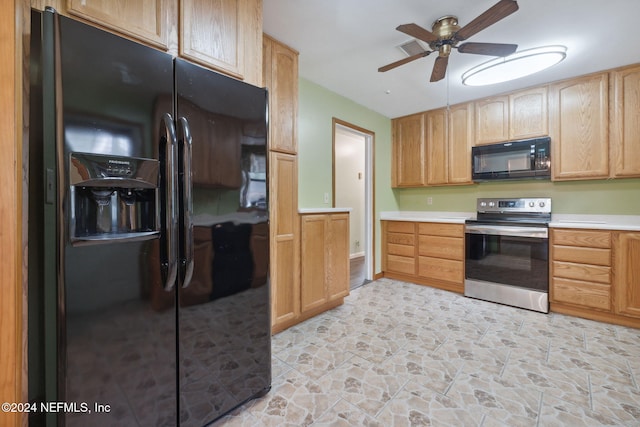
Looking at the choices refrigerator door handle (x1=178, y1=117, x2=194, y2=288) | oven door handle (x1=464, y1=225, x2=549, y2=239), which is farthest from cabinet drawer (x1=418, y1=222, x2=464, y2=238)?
refrigerator door handle (x1=178, y1=117, x2=194, y2=288)

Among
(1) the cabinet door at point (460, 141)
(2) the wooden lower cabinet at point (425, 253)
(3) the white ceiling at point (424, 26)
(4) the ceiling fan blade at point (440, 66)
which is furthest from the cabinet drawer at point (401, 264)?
(4) the ceiling fan blade at point (440, 66)

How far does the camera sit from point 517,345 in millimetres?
2156

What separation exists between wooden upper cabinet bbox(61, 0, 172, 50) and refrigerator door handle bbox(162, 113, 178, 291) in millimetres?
414

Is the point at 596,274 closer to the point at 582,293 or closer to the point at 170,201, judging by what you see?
the point at 582,293

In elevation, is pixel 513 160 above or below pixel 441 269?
above

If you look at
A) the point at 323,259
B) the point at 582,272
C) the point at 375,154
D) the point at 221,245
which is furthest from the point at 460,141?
the point at 221,245

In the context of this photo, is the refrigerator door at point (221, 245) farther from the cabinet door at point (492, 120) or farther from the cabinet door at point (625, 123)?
the cabinet door at point (625, 123)

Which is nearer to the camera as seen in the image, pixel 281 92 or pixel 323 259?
pixel 281 92

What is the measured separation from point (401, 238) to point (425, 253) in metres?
0.39

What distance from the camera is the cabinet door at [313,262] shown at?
253cm

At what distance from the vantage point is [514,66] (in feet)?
8.41

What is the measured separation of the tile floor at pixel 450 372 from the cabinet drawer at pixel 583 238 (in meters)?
0.74

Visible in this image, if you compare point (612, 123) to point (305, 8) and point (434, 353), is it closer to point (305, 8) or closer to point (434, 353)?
point (434, 353)

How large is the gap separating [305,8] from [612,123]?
3.15 m
